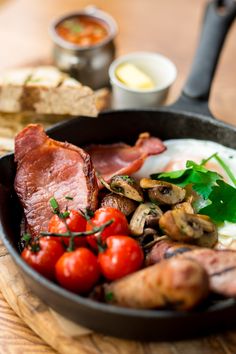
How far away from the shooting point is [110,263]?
2078 millimetres

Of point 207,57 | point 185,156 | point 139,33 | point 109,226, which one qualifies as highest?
point 207,57

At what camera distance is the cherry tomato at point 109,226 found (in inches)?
87.3

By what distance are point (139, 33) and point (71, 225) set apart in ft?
8.93

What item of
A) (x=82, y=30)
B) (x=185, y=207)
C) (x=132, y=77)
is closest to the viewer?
(x=185, y=207)

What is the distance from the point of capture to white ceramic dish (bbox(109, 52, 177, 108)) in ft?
11.7

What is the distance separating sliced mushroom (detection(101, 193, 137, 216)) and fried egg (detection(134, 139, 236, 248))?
15.2 inches

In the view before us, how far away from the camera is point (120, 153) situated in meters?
3.00

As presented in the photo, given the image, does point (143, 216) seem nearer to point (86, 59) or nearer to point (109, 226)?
point (109, 226)

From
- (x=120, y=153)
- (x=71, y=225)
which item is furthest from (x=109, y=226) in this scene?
(x=120, y=153)

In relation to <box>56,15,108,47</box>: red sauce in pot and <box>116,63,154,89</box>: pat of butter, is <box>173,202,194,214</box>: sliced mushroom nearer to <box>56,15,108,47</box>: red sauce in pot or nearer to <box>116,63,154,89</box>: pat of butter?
<box>116,63,154,89</box>: pat of butter

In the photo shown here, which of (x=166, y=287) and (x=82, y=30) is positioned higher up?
(x=166, y=287)

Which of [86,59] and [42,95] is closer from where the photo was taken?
[42,95]

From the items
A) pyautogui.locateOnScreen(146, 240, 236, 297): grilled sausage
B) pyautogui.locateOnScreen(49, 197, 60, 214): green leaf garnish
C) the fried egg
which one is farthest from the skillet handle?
pyautogui.locateOnScreen(146, 240, 236, 297): grilled sausage

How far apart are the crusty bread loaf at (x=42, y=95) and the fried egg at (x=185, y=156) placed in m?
0.53
